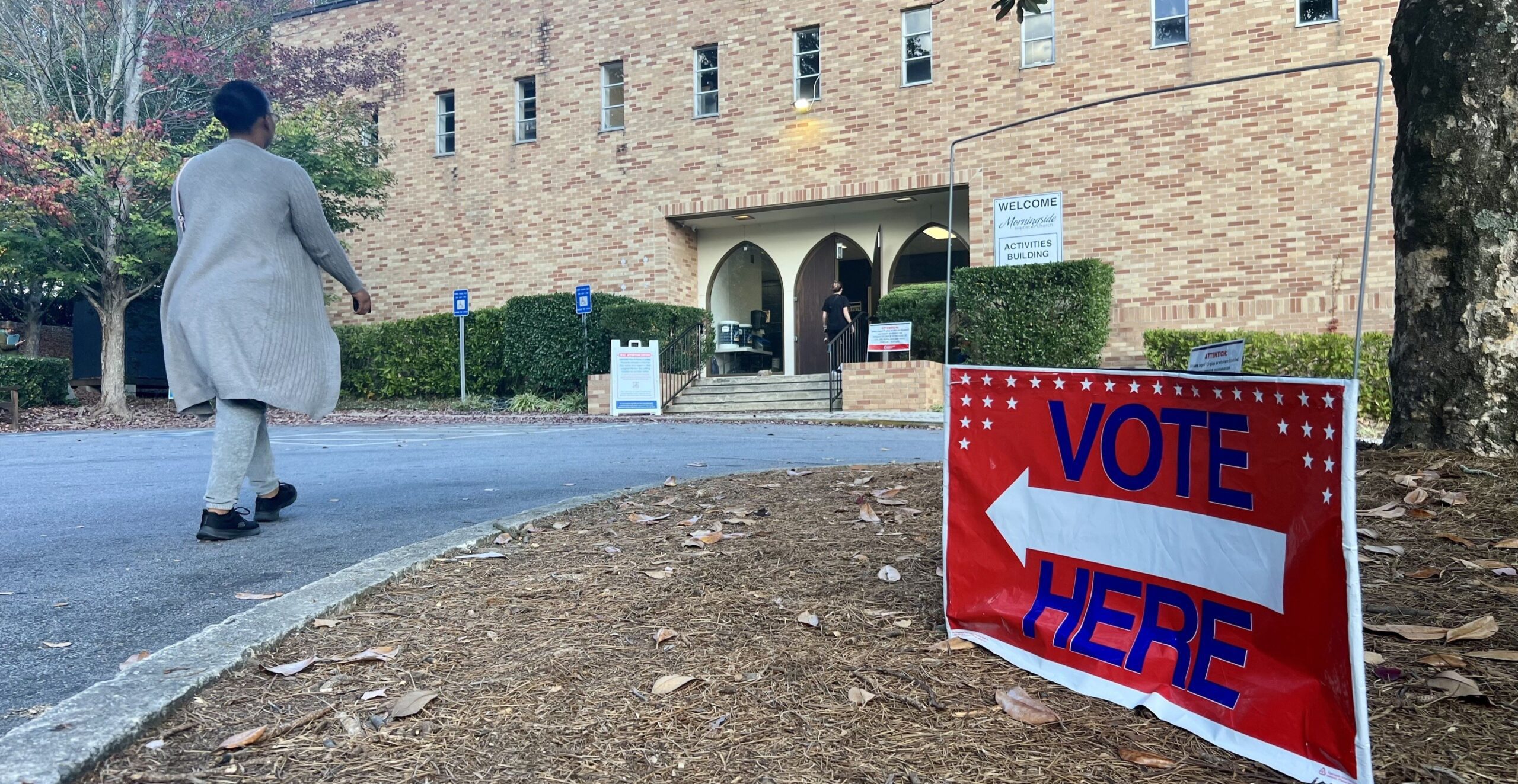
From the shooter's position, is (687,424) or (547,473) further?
(687,424)

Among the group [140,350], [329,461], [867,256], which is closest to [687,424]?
[329,461]

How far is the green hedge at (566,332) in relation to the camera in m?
16.0

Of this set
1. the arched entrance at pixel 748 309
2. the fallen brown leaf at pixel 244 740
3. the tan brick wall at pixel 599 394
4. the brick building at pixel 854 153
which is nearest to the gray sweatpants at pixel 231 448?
the fallen brown leaf at pixel 244 740

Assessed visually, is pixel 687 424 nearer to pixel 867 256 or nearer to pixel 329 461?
pixel 329 461

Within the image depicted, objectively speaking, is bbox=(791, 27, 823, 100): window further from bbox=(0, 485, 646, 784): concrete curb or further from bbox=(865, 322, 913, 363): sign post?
bbox=(0, 485, 646, 784): concrete curb

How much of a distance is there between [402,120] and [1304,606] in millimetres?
21576

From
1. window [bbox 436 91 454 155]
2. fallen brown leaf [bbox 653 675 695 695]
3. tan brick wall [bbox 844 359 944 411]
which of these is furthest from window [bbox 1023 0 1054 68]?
fallen brown leaf [bbox 653 675 695 695]

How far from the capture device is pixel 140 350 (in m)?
21.6

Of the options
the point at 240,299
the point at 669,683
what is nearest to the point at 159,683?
the point at 669,683

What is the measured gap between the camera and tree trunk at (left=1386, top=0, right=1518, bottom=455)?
354cm

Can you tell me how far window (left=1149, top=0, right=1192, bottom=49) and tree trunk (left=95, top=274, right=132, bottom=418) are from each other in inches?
721

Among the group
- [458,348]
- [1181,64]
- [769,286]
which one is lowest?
[458,348]

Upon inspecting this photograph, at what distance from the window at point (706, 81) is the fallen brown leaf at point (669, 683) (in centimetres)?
1687

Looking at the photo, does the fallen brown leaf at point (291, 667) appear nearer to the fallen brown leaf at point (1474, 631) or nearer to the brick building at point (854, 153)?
the fallen brown leaf at point (1474, 631)
